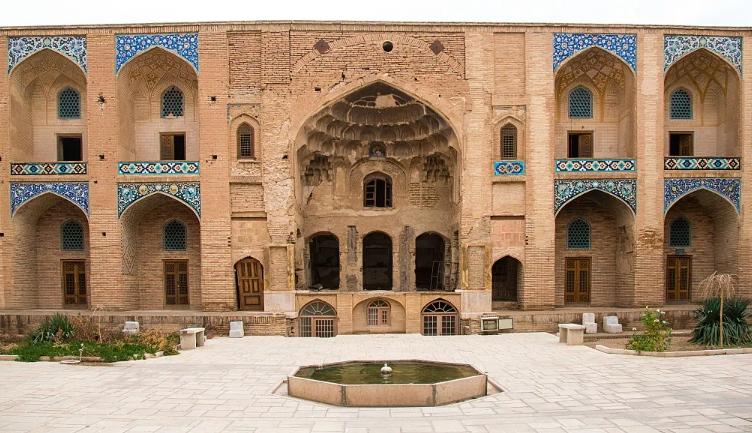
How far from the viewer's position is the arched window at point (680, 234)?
49.9 feet

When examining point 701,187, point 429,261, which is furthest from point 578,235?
point 429,261

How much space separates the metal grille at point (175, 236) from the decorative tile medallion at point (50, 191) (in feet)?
7.29

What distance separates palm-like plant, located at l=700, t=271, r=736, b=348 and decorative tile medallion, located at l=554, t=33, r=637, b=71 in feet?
19.5

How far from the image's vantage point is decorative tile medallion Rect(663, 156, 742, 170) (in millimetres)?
13875

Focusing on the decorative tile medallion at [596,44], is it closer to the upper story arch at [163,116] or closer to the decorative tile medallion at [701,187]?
the decorative tile medallion at [701,187]

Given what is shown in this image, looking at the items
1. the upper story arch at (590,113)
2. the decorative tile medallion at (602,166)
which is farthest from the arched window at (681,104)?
the decorative tile medallion at (602,166)

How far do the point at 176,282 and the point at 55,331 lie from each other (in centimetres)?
430

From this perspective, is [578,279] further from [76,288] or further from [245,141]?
[76,288]

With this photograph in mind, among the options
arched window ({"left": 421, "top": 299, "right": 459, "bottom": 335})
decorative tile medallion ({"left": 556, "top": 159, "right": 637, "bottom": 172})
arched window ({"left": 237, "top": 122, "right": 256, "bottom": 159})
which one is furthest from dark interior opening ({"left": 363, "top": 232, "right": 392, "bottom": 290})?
decorative tile medallion ({"left": 556, "top": 159, "right": 637, "bottom": 172})

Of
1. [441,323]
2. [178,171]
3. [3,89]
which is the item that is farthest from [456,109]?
[3,89]

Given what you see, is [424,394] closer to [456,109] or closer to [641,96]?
[456,109]

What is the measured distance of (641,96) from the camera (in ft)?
45.4

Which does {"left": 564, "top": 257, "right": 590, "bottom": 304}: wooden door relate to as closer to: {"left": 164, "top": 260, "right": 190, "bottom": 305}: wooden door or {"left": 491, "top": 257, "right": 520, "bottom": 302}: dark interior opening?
{"left": 491, "top": 257, "right": 520, "bottom": 302}: dark interior opening

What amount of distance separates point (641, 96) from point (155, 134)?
1371 cm
